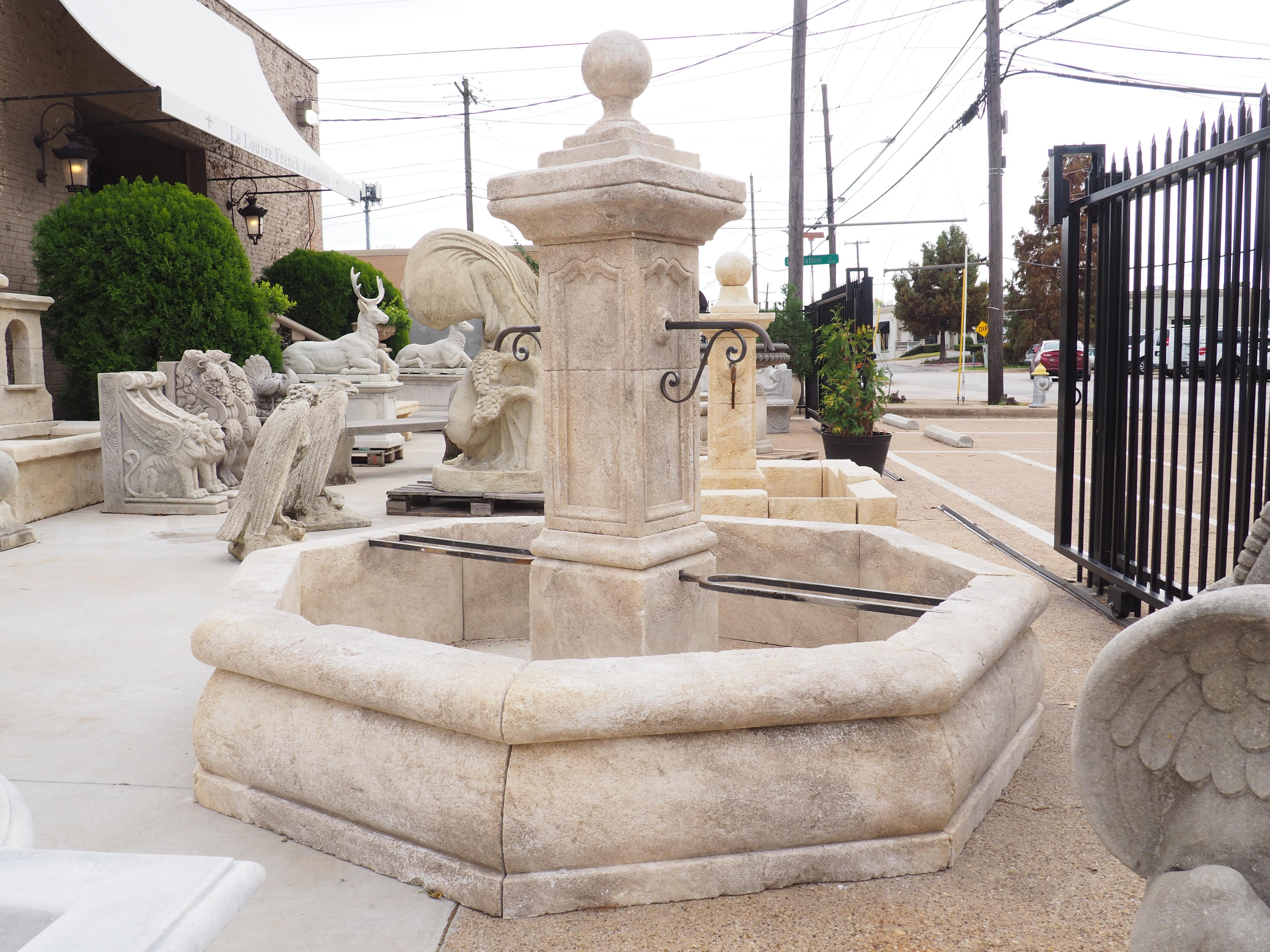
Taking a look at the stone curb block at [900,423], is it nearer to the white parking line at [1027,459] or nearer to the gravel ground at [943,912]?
the white parking line at [1027,459]

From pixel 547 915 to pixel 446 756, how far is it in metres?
0.48

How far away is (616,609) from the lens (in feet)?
11.4

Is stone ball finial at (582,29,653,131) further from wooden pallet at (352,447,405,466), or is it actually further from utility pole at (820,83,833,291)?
utility pole at (820,83,833,291)

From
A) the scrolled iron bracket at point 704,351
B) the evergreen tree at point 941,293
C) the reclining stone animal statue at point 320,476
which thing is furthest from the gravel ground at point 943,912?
the evergreen tree at point 941,293

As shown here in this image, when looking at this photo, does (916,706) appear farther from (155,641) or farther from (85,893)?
(155,641)

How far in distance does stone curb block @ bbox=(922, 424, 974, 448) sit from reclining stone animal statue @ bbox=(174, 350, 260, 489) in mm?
10043

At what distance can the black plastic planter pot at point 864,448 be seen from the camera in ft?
36.7

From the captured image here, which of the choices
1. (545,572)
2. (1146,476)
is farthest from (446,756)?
(1146,476)

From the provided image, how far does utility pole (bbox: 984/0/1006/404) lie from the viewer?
63.2ft

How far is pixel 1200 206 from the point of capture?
169 inches

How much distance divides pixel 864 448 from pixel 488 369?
4819 millimetres

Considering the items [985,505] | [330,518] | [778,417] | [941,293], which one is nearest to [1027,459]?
[985,505]

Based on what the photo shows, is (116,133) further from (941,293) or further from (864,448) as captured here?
(941,293)

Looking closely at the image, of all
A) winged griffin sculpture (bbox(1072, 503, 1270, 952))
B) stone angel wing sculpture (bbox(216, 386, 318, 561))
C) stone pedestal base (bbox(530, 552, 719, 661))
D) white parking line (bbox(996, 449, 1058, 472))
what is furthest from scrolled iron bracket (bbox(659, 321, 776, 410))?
white parking line (bbox(996, 449, 1058, 472))
